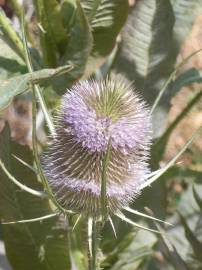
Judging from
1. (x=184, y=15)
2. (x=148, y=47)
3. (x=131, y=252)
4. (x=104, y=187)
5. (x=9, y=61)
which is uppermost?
(x=184, y=15)

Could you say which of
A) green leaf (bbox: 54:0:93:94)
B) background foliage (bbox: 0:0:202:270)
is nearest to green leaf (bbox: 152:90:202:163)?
background foliage (bbox: 0:0:202:270)

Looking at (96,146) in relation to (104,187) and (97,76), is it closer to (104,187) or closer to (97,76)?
(104,187)

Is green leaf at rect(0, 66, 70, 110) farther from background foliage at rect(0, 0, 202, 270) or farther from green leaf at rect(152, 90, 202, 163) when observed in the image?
green leaf at rect(152, 90, 202, 163)

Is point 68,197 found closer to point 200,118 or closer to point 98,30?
point 98,30

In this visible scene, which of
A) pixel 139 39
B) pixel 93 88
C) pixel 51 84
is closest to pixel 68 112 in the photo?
pixel 93 88

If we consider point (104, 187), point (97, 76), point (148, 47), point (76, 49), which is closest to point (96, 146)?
point (104, 187)
